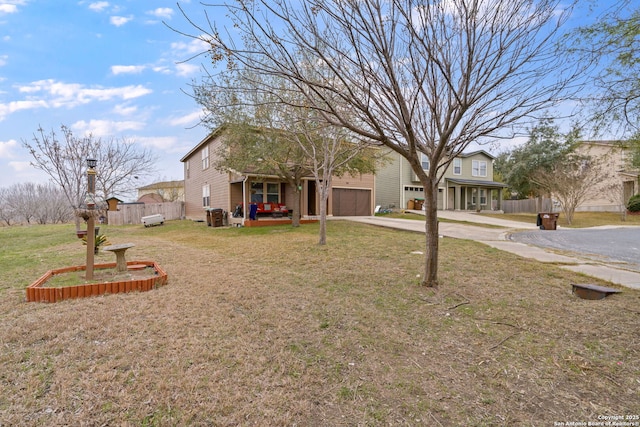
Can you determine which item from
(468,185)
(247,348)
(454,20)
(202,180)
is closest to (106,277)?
(247,348)

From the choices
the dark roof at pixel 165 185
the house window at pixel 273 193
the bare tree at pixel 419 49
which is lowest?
the house window at pixel 273 193

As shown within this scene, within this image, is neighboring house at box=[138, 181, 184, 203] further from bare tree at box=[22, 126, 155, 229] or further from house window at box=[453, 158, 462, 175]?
house window at box=[453, 158, 462, 175]

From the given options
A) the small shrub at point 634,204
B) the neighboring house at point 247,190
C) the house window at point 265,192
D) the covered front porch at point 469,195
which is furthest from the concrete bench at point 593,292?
the small shrub at point 634,204

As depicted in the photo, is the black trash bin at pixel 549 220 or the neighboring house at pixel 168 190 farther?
the neighboring house at pixel 168 190

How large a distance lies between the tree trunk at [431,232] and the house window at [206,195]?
16540mm

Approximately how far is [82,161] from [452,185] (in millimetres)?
25675

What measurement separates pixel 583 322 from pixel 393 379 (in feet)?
8.35

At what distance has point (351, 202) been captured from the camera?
65.5ft

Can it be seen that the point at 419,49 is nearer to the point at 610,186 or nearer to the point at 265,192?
the point at 265,192

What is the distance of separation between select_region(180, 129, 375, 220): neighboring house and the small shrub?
19.5 meters

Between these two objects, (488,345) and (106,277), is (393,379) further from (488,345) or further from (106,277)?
(106,277)

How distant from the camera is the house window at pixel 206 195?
19.0 m

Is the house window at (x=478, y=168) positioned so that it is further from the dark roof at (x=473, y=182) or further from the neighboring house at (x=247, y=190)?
the neighboring house at (x=247, y=190)

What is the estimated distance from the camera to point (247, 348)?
9.68ft
